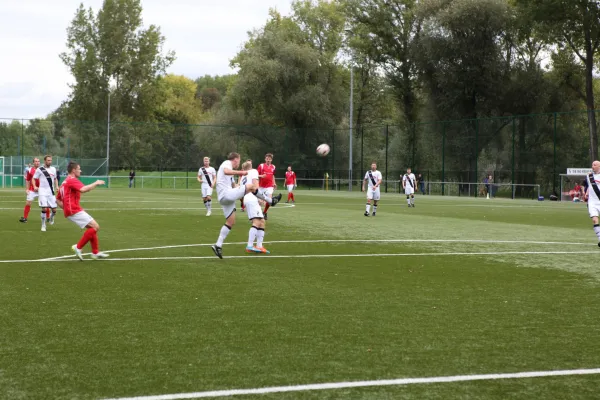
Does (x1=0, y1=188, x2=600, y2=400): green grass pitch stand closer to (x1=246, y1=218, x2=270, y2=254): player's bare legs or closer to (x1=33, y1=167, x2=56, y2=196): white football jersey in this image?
(x1=246, y1=218, x2=270, y2=254): player's bare legs

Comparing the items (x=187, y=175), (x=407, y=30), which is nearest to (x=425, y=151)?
(x=407, y=30)

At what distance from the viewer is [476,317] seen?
803 centimetres

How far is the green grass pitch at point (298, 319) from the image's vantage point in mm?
5559

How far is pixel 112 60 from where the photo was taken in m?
87.2

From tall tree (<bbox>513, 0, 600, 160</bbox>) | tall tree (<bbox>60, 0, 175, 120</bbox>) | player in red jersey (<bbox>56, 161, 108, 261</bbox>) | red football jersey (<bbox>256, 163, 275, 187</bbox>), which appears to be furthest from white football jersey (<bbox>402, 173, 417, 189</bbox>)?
tall tree (<bbox>60, 0, 175, 120</bbox>)

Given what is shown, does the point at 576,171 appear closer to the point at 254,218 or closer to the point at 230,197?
the point at 254,218

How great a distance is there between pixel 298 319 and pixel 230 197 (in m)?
6.29

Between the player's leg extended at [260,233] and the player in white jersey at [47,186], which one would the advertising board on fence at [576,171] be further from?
the player's leg extended at [260,233]

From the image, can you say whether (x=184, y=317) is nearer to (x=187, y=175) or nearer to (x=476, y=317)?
(x=476, y=317)

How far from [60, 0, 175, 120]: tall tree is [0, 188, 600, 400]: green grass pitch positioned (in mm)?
74336

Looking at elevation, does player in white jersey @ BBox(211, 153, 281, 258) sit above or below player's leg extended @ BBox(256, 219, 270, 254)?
above

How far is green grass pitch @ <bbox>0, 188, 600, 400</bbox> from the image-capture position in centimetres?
556

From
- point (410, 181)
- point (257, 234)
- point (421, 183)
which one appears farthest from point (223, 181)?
point (421, 183)

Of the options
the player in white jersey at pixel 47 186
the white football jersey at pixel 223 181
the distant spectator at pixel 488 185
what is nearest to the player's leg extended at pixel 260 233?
the white football jersey at pixel 223 181
